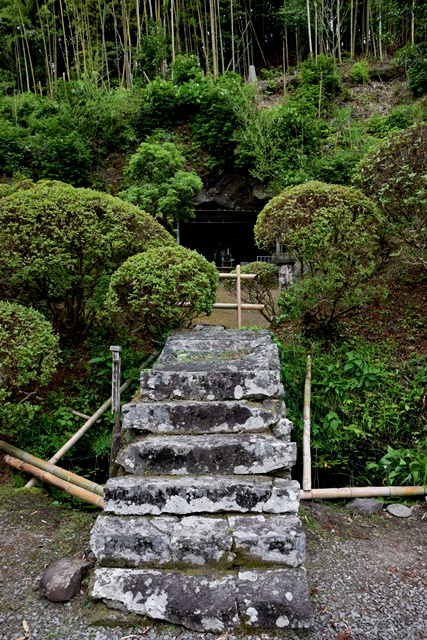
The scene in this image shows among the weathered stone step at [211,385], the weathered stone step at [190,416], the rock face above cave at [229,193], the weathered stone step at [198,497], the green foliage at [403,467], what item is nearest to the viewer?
the weathered stone step at [198,497]

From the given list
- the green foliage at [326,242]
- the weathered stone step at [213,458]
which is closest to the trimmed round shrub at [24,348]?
the weathered stone step at [213,458]

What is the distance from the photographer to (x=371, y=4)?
16.7 m

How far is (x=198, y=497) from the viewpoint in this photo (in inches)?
106

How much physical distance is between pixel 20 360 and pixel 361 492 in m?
3.64

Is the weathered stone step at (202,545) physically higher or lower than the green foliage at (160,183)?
lower

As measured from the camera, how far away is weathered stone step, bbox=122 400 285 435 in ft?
10.1

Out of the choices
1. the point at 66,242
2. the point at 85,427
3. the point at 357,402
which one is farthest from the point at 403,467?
the point at 66,242

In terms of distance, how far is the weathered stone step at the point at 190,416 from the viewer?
10.1ft

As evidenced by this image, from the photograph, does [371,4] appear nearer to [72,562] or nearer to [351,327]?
[351,327]

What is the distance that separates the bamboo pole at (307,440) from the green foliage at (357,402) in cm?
19

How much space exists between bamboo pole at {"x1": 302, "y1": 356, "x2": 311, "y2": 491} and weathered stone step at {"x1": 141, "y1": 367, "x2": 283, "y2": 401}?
4.56ft

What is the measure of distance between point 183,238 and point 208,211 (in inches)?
54.9

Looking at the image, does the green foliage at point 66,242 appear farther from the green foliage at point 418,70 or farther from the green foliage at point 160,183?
the green foliage at point 418,70

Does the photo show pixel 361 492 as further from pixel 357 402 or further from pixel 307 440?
pixel 357 402
